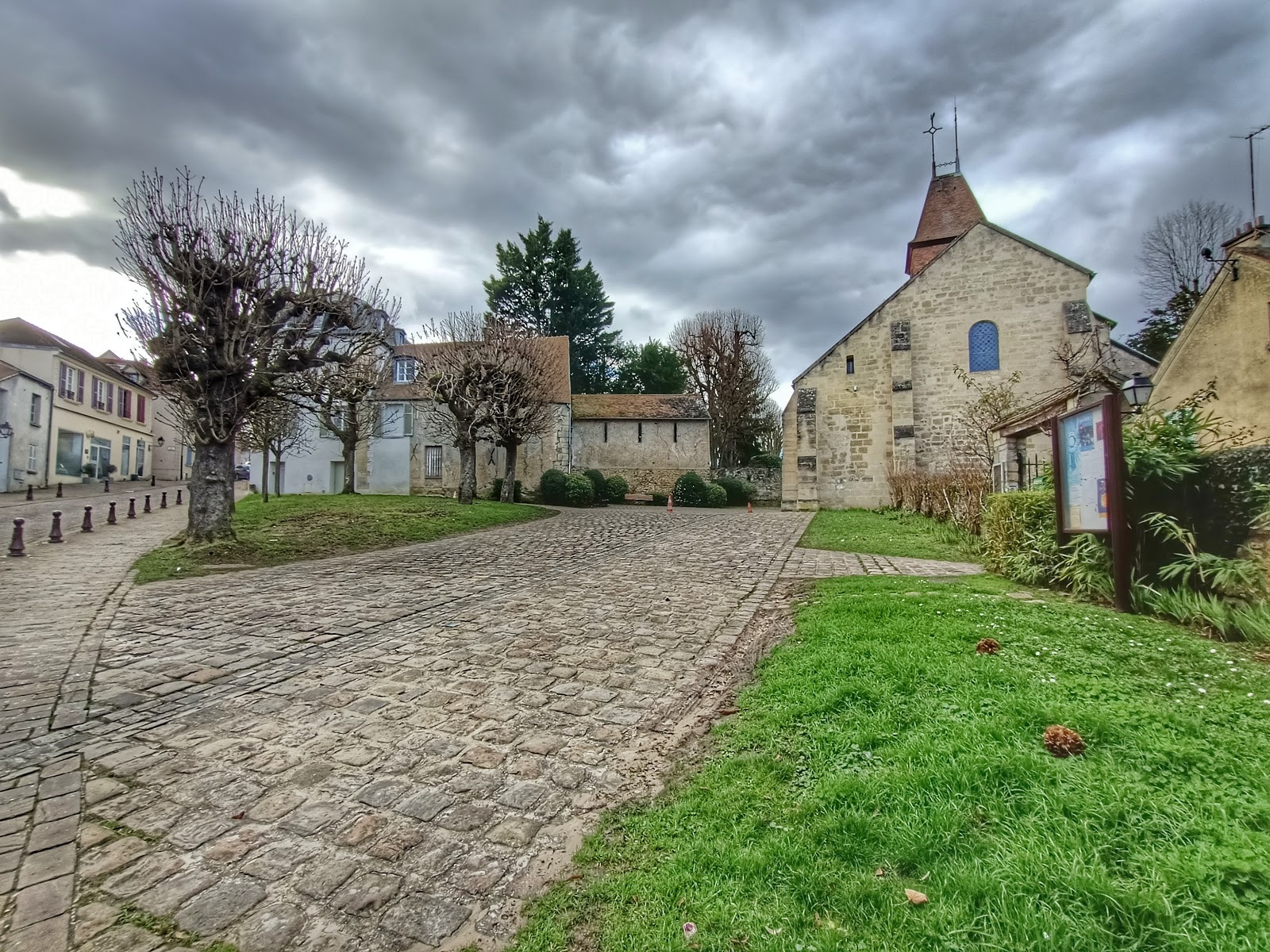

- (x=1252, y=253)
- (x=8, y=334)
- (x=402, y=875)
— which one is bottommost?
(x=402, y=875)

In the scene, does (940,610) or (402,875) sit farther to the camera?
(940,610)

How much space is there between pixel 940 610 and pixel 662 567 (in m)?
4.87

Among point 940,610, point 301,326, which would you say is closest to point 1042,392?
point 940,610

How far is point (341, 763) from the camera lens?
11.0 feet

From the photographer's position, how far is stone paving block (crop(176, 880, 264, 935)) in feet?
7.18

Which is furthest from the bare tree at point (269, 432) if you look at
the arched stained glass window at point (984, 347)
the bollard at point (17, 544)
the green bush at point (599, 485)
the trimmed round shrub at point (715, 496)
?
the arched stained glass window at point (984, 347)

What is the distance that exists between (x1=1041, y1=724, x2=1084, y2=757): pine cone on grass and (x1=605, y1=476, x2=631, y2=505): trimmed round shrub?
27.2m

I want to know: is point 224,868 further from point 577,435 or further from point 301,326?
point 577,435

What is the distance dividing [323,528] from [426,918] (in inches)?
536

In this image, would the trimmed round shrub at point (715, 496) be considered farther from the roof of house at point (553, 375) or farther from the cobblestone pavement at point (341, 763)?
the cobblestone pavement at point (341, 763)

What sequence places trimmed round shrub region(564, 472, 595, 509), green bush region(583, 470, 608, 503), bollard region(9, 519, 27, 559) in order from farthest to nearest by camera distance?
green bush region(583, 470, 608, 503) < trimmed round shrub region(564, 472, 595, 509) < bollard region(9, 519, 27, 559)

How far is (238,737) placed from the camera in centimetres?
371

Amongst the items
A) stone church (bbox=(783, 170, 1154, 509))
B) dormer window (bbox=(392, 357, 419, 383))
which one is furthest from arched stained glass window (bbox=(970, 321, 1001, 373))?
dormer window (bbox=(392, 357, 419, 383))

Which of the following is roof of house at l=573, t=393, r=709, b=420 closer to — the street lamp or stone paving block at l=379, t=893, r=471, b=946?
the street lamp
